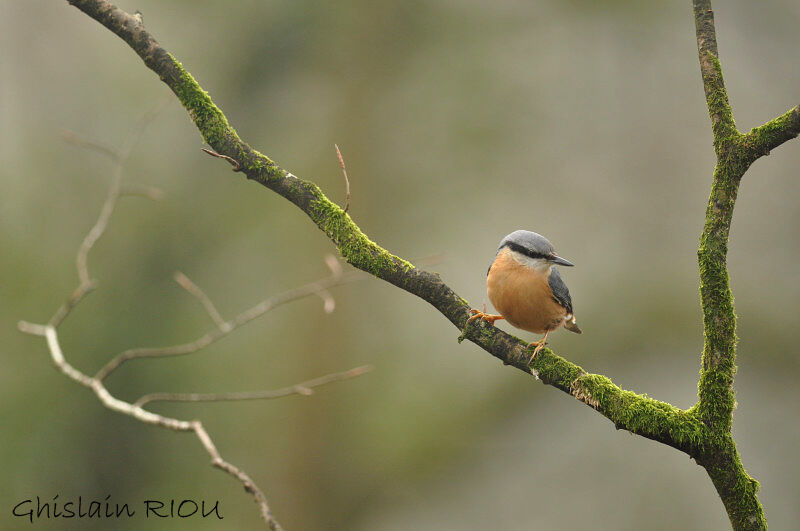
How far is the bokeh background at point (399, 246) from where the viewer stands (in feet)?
19.8

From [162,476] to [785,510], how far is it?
21.0 feet

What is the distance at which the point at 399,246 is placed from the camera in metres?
7.05

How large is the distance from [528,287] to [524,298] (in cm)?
6

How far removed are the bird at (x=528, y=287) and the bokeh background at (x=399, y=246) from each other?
11.1ft

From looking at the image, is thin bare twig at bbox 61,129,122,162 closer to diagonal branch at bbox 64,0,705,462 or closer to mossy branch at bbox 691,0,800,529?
diagonal branch at bbox 64,0,705,462

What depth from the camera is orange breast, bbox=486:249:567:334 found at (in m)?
2.67

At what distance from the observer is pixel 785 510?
5500 mm

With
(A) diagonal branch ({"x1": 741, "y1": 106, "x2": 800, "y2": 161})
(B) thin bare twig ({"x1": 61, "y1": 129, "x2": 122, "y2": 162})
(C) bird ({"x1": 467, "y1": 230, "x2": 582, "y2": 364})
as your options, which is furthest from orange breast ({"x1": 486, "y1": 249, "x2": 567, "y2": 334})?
(B) thin bare twig ({"x1": 61, "y1": 129, "x2": 122, "y2": 162})

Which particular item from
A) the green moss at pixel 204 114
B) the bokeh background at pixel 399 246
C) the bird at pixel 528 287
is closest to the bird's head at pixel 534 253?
the bird at pixel 528 287

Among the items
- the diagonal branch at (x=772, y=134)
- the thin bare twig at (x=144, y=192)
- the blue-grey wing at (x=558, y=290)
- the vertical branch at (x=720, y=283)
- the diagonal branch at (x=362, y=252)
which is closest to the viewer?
the diagonal branch at (x=772, y=134)

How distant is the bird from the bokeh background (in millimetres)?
3369

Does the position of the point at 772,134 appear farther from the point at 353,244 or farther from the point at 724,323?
the point at 353,244

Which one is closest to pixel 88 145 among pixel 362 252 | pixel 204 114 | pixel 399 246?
pixel 204 114

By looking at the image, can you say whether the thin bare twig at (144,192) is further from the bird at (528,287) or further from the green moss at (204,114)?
the bird at (528,287)
